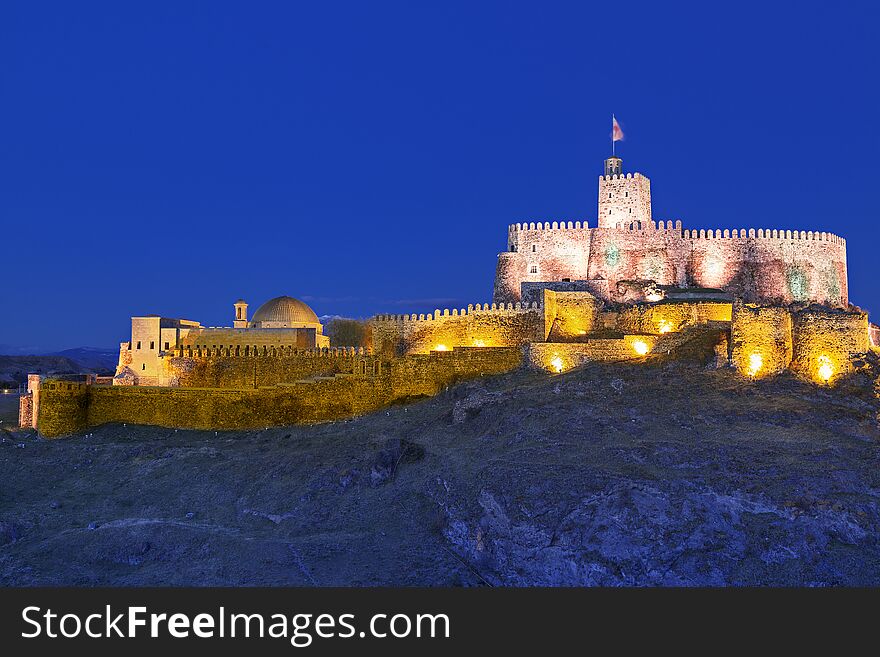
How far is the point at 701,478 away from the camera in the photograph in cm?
2462

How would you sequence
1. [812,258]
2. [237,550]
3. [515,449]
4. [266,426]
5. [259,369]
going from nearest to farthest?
[237,550]
[515,449]
[266,426]
[259,369]
[812,258]

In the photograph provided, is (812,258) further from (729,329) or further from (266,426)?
(266,426)

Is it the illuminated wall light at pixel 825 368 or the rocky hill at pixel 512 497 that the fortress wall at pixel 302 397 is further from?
the illuminated wall light at pixel 825 368

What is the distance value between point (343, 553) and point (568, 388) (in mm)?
13418

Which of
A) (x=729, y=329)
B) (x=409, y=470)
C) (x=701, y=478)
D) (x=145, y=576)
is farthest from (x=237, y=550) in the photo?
(x=729, y=329)

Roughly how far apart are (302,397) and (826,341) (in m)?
23.7

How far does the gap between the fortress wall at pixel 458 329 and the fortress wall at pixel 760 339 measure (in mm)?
11148

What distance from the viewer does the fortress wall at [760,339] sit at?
1372 inches

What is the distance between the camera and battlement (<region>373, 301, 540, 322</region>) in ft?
153

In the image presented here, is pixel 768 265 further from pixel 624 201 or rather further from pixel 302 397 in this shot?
pixel 302 397

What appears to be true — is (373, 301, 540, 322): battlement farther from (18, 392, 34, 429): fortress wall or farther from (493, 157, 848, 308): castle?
(18, 392, 34, 429): fortress wall

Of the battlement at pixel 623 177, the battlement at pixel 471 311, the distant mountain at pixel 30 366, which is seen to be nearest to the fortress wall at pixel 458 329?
the battlement at pixel 471 311

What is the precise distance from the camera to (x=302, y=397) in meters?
40.6

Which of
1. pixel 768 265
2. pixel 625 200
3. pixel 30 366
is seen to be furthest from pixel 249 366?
pixel 30 366
